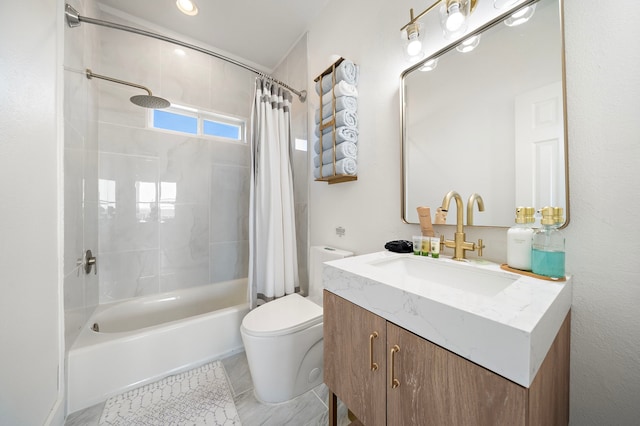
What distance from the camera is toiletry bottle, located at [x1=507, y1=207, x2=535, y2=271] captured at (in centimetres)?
71

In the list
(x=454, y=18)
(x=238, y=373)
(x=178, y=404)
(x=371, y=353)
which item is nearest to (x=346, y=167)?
(x=454, y=18)

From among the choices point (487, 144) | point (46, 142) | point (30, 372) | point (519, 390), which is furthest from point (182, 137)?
point (519, 390)

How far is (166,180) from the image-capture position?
1.97 meters

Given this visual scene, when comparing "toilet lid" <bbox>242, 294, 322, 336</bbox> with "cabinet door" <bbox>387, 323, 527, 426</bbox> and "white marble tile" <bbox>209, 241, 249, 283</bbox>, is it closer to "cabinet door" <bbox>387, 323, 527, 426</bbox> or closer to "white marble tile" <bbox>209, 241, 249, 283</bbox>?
"cabinet door" <bbox>387, 323, 527, 426</bbox>

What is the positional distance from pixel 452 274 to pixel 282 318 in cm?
91

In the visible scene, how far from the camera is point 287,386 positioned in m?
1.20

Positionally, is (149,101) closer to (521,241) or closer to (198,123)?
(198,123)

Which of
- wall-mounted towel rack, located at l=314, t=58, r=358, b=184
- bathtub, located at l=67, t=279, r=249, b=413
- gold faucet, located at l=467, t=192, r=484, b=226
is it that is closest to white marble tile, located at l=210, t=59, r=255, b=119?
wall-mounted towel rack, located at l=314, t=58, r=358, b=184

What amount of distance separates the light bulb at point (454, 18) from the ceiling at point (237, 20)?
1.27m

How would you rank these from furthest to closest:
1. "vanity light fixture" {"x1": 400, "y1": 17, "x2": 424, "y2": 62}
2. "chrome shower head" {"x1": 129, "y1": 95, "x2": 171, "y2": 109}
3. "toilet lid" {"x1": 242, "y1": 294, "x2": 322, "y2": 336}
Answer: "chrome shower head" {"x1": 129, "y1": 95, "x2": 171, "y2": 109} < "toilet lid" {"x1": 242, "y1": 294, "x2": 322, "y2": 336} < "vanity light fixture" {"x1": 400, "y1": 17, "x2": 424, "y2": 62}

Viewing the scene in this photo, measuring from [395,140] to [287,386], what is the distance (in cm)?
149

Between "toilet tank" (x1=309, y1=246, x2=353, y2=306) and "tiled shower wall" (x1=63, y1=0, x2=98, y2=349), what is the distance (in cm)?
137

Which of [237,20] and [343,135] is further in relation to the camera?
[237,20]

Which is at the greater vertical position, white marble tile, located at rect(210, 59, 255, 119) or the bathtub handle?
white marble tile, located at rect(210, 59, 255, 119)
